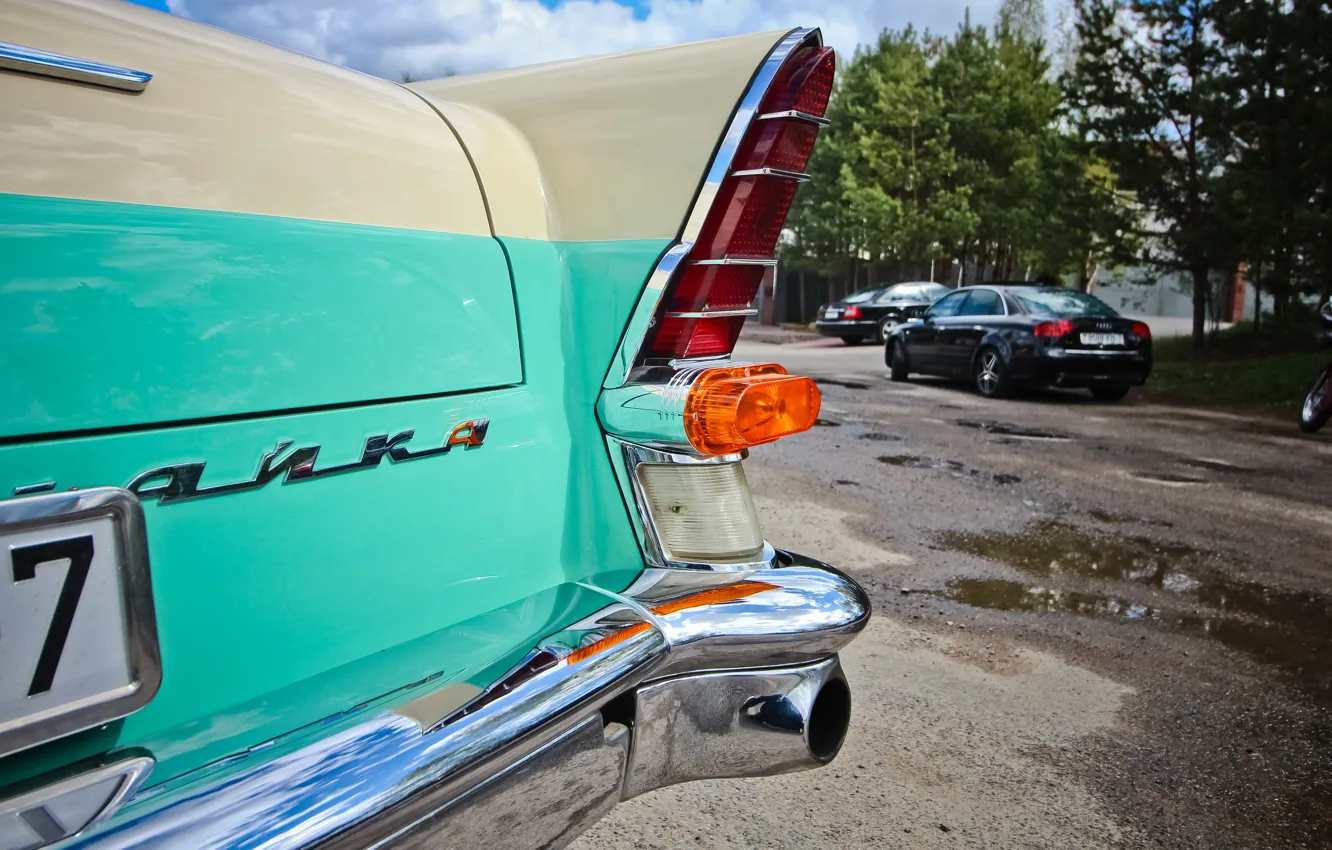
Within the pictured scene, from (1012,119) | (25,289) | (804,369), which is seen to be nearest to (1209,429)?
(804,369)

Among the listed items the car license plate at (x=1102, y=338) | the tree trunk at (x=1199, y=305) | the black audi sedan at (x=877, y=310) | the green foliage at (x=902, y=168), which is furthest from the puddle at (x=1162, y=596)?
the green foliage at (x=902, y=168)

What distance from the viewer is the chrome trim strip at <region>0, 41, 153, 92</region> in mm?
1116

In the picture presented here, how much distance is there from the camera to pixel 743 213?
178cm

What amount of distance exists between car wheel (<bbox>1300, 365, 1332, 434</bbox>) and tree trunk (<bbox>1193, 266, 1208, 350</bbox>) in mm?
6538

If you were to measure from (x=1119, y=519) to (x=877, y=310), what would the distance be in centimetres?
1632

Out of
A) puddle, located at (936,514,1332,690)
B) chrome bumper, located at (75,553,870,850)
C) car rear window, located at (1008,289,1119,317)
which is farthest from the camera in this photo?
car rear window, located at (1008,289,1119,317)

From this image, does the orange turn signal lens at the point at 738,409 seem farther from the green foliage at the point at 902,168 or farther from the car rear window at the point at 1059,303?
the green foliage at the point at 902,168

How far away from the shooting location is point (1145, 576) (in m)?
4.64

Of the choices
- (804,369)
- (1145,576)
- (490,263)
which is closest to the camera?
(490,263)

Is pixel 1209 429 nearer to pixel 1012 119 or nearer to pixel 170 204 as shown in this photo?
pixel 170 204

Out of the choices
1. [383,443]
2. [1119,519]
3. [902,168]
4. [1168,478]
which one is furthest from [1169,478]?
[902,168]

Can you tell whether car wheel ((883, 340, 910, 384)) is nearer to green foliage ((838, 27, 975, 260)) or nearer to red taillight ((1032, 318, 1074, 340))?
red taillight ((1032, 318, 1074, 340))

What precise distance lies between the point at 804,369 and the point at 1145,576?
10667mm

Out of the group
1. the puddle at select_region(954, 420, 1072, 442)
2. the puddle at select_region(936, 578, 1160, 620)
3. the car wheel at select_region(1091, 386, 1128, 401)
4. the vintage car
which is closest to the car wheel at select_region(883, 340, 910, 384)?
the car wheel at select_region(1091, 386, 1128, 401)
